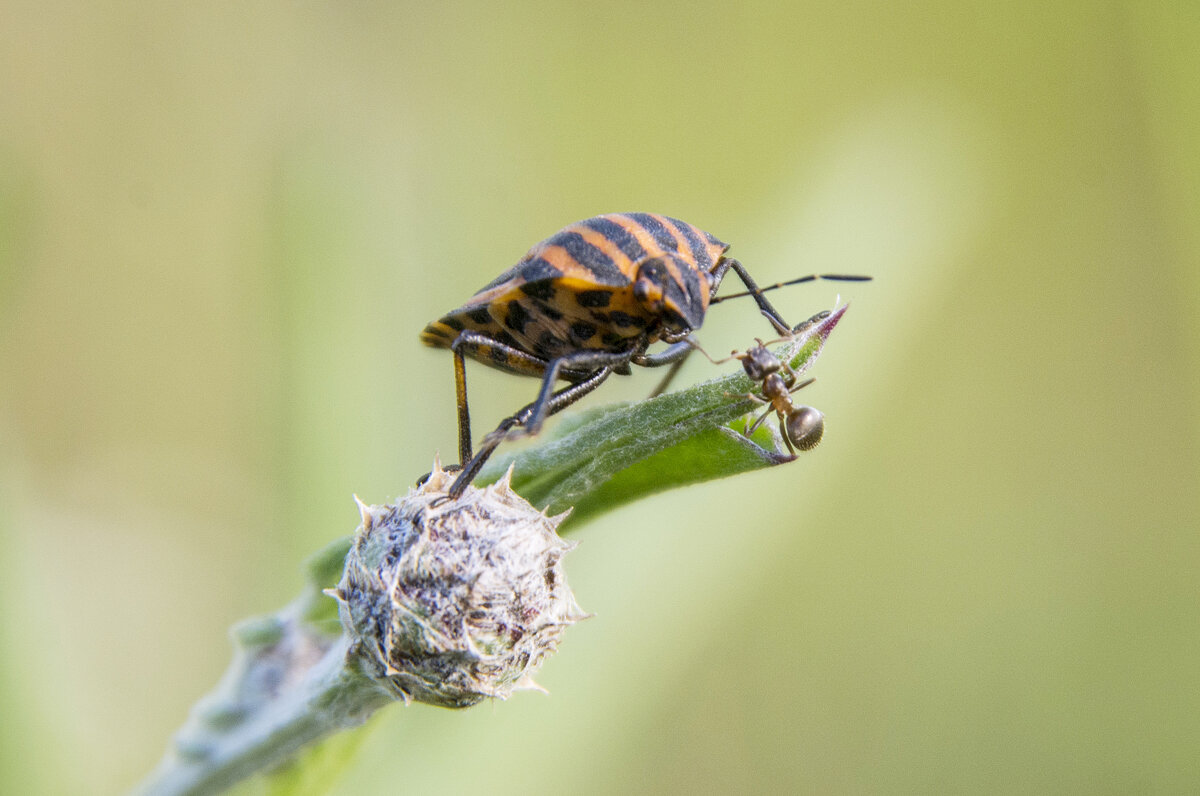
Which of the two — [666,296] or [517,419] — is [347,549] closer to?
[517,419]

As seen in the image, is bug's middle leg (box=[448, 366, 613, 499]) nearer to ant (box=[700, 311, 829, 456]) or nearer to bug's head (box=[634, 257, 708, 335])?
bug's head (box=[634, 257, 708, 335])

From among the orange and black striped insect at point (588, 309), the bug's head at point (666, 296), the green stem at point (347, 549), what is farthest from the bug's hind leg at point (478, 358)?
the bug's head at point (666, 296)

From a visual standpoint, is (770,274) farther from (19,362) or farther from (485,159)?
(19,362)

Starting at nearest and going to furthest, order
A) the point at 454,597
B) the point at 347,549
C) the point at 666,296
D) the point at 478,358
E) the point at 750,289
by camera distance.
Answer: the point at 454,597
the point at 347,549
the point at 666,296
the point at 478,358
the point at 750,289

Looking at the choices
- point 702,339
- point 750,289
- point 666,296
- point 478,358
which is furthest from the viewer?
Result: point 702,339

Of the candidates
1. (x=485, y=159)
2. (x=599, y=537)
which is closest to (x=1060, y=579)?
(x=599, y=537)

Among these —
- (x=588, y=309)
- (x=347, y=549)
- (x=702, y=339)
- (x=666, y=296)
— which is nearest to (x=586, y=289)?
(x=588, y=309)

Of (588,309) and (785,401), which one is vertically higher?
(588,309)
